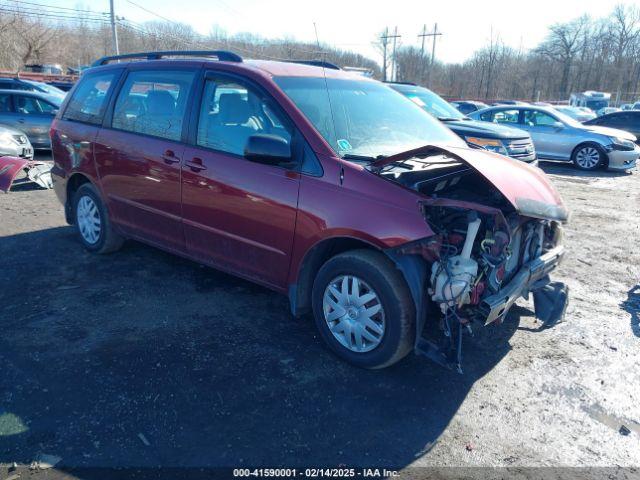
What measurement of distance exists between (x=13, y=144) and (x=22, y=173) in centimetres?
75

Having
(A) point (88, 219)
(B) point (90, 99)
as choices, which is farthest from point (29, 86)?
(A) point (88, 219)

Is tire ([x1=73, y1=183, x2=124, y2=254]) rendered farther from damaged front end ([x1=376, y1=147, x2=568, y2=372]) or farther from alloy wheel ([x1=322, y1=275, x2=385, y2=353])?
damaged front end ([x1=376, y1=147, x2=568, y2=372])

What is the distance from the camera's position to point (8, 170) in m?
7.84

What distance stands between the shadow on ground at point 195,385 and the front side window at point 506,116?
33.8ft

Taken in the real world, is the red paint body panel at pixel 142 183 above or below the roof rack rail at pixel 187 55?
below

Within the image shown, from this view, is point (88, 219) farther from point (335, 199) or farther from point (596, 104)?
point (596, 104)

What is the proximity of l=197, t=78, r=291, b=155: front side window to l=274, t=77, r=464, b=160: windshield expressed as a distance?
22 centimetres

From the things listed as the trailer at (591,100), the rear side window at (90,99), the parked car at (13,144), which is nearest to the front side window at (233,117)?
the rear side window at (90,99)

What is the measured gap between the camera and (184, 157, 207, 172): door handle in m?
3.89

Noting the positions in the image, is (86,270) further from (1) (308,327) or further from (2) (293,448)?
(2) (293,448)

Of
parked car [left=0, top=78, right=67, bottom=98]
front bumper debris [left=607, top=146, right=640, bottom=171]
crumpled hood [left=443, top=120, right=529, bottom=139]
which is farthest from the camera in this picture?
parked car [left=0, top=78, right=67, bottom=98]

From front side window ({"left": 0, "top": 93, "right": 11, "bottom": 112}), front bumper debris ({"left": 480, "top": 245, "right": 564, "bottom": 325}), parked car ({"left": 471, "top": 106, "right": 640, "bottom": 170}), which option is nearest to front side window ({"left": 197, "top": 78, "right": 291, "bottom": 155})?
front bumper debris ({"left": 480, "top": 245, "right": 564, "bottom": 325})

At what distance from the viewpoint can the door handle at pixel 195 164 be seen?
3.89 meters

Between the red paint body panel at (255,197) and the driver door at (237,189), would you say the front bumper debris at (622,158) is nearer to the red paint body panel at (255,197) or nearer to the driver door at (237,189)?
the red paint body panel at (255,197)
